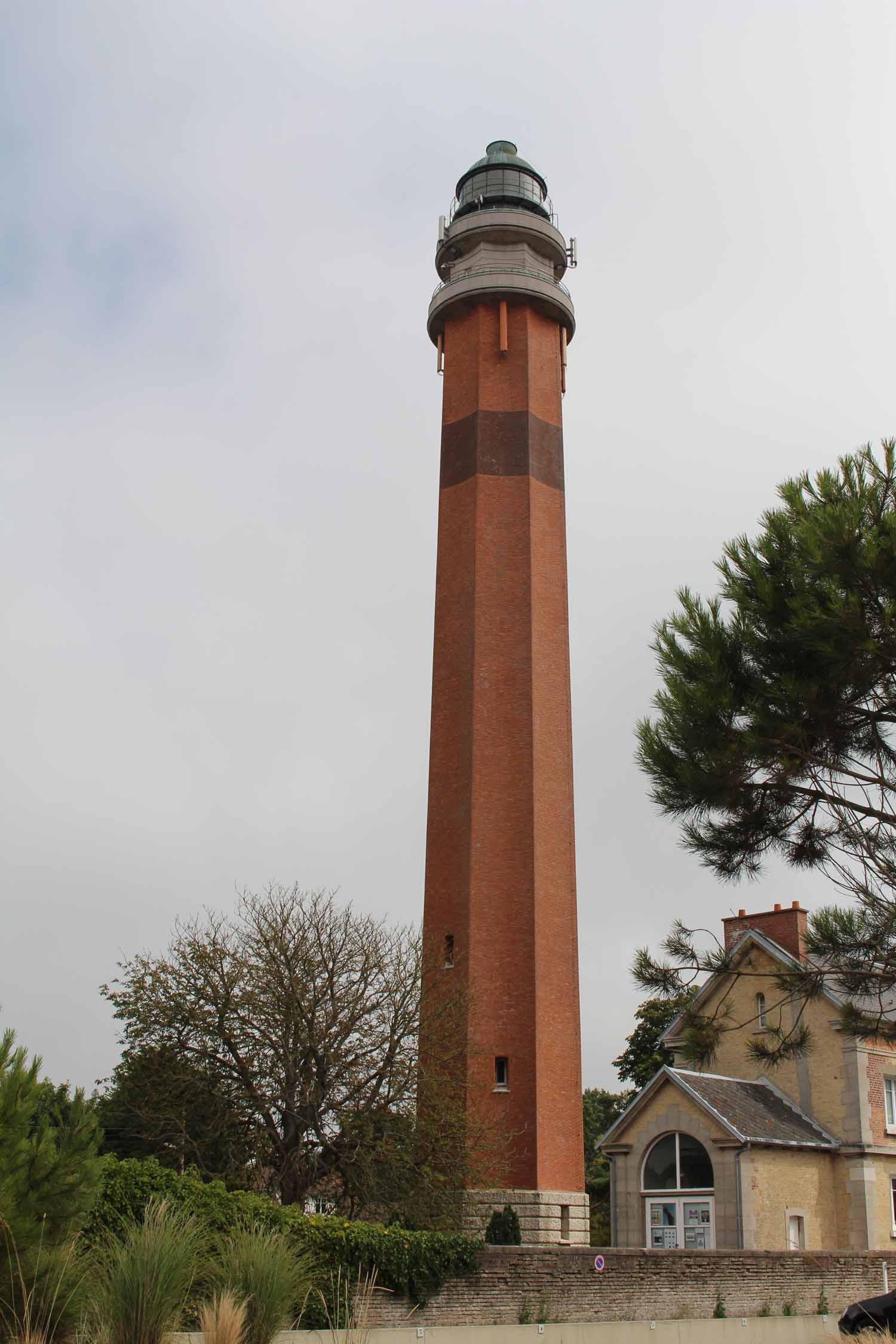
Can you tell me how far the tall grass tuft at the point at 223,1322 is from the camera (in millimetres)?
8938

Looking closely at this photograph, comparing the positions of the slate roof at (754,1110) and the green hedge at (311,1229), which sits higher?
the slate roof at (754,1110)

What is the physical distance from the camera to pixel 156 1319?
8.98 meters

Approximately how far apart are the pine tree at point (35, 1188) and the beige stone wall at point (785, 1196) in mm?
19365

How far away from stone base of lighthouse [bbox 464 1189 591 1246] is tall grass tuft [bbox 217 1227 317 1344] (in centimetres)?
1470

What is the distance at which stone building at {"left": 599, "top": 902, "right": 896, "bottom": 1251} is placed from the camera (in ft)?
88.2

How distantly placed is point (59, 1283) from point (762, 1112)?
75.0 feet

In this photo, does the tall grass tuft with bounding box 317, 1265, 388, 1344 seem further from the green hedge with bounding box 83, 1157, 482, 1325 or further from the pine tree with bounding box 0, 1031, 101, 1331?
the pine tree with bounding box 0, 1031, 101, 1331

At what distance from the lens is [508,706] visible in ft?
98.3

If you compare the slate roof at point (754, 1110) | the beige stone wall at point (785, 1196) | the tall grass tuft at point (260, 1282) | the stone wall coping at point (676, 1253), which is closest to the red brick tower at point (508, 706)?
the slate roof at point (754, 1110)

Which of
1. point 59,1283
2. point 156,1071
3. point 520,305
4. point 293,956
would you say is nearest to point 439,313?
point 520,305

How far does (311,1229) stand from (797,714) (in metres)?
8.46

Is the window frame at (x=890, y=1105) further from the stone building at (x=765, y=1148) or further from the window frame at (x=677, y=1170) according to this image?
the window frame at (x=677, y=1170)

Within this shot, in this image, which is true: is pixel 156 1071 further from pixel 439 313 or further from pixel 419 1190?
pixel 439 313

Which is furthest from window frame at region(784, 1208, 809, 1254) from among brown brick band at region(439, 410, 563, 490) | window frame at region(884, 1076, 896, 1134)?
brown brick band at region(439, 410, 563, 490)
